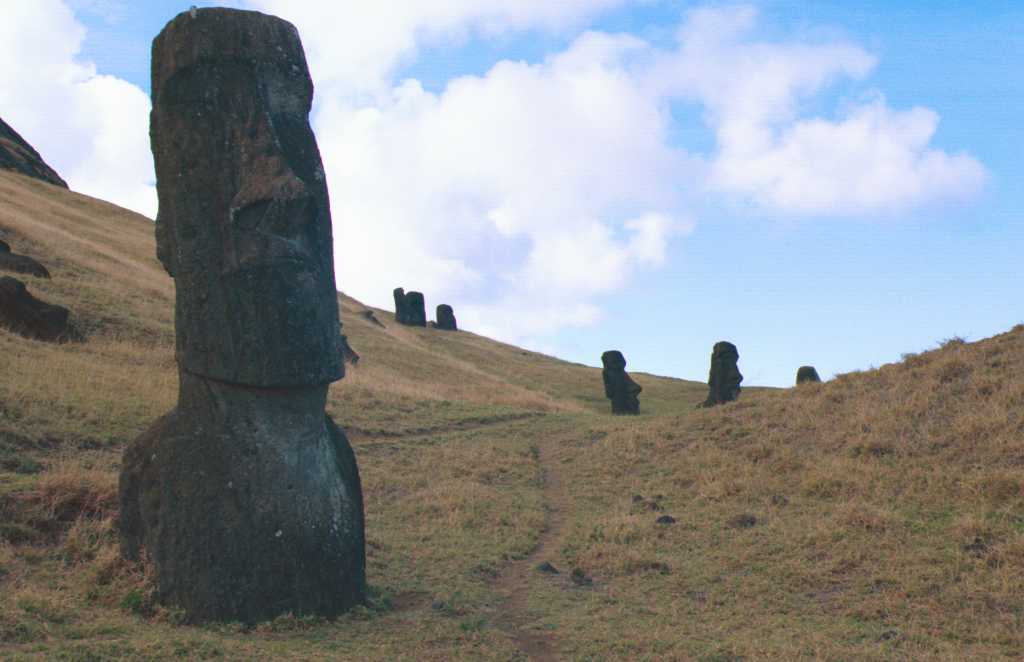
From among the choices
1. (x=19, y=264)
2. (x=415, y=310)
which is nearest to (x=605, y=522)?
(x=19, y=264)

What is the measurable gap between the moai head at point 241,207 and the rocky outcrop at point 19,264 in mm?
19726

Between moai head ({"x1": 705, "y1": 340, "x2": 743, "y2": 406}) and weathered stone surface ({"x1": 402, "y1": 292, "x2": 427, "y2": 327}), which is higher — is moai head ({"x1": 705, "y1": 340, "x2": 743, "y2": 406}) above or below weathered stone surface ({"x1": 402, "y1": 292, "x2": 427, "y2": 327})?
below

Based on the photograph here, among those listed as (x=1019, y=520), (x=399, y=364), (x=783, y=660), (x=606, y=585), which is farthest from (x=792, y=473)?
(x=399, y=364)

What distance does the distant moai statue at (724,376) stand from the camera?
101 feet

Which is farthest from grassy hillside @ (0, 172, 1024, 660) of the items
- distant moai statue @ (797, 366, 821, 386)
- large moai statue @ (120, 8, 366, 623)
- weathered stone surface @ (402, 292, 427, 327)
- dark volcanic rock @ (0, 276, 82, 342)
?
weathered stone surface @ (402, 292, 427, 327)

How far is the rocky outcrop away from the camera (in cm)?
2647

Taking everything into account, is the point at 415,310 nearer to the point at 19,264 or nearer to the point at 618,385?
the point at 618,385

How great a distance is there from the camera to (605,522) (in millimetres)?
13781

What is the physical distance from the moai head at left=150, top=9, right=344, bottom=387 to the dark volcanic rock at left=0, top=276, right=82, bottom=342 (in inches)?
517

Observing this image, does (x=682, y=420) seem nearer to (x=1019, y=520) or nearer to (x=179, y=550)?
(x=1019, y=520)

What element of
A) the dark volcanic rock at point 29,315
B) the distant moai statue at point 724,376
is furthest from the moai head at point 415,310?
the dark volcanic rock at point 29,315

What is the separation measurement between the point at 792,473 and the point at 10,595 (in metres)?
11.4

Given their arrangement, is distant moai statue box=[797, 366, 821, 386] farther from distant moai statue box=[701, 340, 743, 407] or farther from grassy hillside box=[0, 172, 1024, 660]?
grassy hillside box=[0, 172, 1024, 660]

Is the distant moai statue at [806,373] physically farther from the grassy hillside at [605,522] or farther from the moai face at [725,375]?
the grassy hillside at [605,522]
